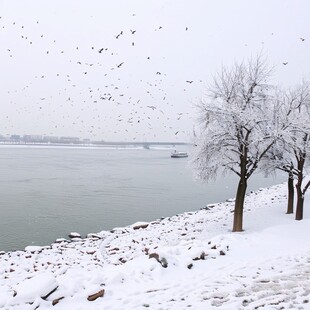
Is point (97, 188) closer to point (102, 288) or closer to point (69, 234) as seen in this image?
point (69, 234)

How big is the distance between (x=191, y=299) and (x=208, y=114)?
1200 cm

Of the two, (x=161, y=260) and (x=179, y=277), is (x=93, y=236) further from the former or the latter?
(x=179, y=277)

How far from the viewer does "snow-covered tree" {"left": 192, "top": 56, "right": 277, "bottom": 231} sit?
17250 millimetres

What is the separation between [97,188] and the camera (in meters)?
42.6

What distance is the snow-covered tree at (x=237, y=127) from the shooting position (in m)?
17.2

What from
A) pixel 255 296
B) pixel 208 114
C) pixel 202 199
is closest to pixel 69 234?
pixel 208 114

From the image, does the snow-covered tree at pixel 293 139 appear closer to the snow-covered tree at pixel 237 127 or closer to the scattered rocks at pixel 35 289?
the snow-covered tree at pixel 237 127

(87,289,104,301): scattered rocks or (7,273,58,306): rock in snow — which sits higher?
(7,273,58,306): rock in snow

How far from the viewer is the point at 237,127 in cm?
1736

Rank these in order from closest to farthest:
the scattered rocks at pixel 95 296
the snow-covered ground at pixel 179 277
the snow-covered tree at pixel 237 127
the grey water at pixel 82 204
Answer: the snow-covered ground at pixel 179 277 < the scattered rocks at pixel 95 296 < the snow-covered tree at pixel 237 127 < the grey water at pixel 82 204

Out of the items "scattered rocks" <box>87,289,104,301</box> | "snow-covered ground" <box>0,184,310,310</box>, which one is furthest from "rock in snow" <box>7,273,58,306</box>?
"scattered rocks" <box>87,289,104,301</box>

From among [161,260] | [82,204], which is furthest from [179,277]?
[82,204]

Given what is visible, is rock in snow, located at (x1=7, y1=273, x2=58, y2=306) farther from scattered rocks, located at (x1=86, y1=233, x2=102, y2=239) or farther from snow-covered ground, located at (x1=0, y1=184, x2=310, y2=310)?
scattered rocks, located at (x1=86, y1=233, x2=102, y2=239)

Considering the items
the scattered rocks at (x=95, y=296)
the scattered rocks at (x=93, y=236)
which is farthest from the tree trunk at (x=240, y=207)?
the scattered rocks at (x=95, y=296)
